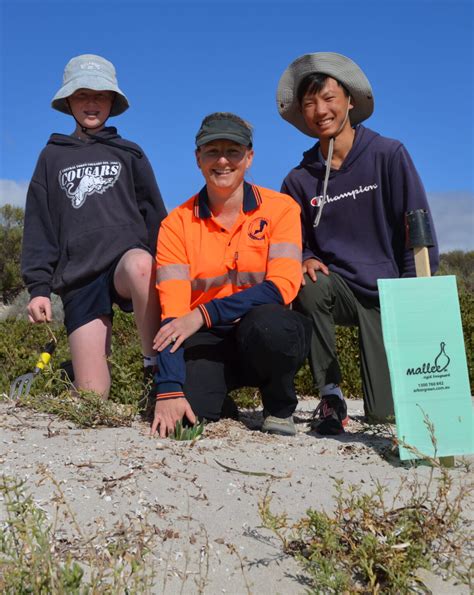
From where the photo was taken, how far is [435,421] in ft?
10.6

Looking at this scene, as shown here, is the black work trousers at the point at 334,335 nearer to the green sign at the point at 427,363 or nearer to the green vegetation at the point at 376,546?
the green sign at the point at 427,363

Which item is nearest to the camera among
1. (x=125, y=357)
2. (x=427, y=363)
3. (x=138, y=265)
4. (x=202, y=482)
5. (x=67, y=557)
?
(x=67, y=557)

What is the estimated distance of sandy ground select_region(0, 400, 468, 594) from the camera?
228 centimetres

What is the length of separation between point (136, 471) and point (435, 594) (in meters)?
1.21

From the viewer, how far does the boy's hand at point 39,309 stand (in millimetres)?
4371

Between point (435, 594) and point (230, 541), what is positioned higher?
point (230, 541)

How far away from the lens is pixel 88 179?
450 cm

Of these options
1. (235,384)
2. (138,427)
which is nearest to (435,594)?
(138,427)

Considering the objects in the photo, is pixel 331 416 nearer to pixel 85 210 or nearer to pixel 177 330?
pixel 177 330

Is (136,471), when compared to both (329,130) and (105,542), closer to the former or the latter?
(105,542)

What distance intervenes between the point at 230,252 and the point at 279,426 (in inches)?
38.3

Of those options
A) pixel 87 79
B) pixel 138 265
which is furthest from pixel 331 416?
pixel 87 79

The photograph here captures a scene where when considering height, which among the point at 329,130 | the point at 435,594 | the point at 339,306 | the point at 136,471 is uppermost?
the point at 329,130

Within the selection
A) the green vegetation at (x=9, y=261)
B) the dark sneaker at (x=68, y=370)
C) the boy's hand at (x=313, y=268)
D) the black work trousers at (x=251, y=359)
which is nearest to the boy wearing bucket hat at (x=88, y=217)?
the dark sneaker at (x=68, y=370)
